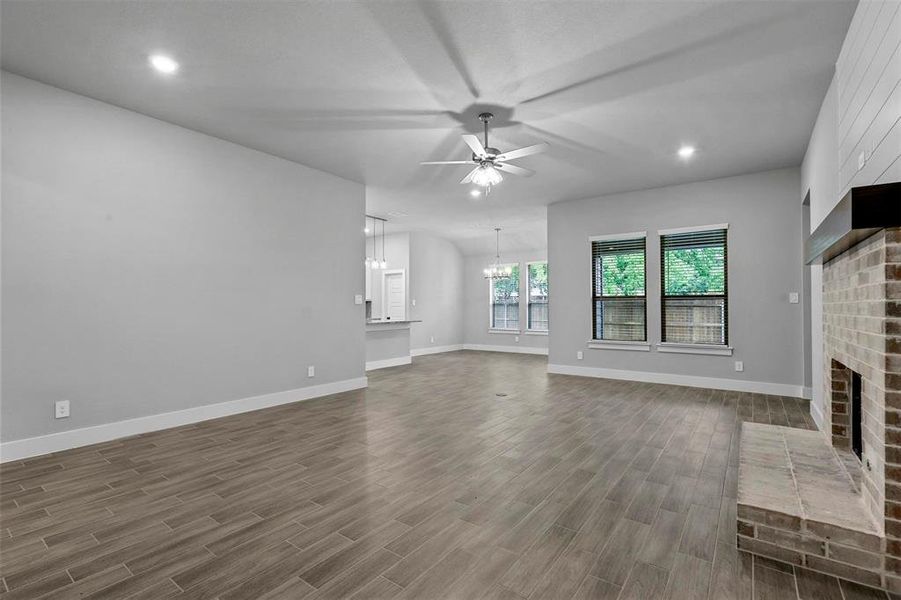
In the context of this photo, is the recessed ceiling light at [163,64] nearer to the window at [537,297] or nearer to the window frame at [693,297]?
the window frame at [693,297]

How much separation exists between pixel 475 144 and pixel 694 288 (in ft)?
14.0

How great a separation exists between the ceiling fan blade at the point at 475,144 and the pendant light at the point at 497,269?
6.68 meters

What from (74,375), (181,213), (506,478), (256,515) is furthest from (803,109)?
(74,375)

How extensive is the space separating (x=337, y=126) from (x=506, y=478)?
3.57 metres

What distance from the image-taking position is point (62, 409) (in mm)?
3389

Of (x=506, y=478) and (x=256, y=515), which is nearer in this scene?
(x=256, y=515)

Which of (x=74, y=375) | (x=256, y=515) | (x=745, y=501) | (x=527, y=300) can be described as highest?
(x=527, y=300)

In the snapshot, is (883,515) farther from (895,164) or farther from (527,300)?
(527,300)

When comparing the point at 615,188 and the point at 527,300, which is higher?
the point at 615,188

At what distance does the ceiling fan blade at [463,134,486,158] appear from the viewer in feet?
11.3

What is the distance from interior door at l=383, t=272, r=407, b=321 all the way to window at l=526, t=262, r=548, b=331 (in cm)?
322

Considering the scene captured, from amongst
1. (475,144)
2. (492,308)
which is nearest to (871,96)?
(475,144)

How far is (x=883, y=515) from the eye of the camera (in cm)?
169

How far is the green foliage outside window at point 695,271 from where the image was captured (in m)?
5.84
